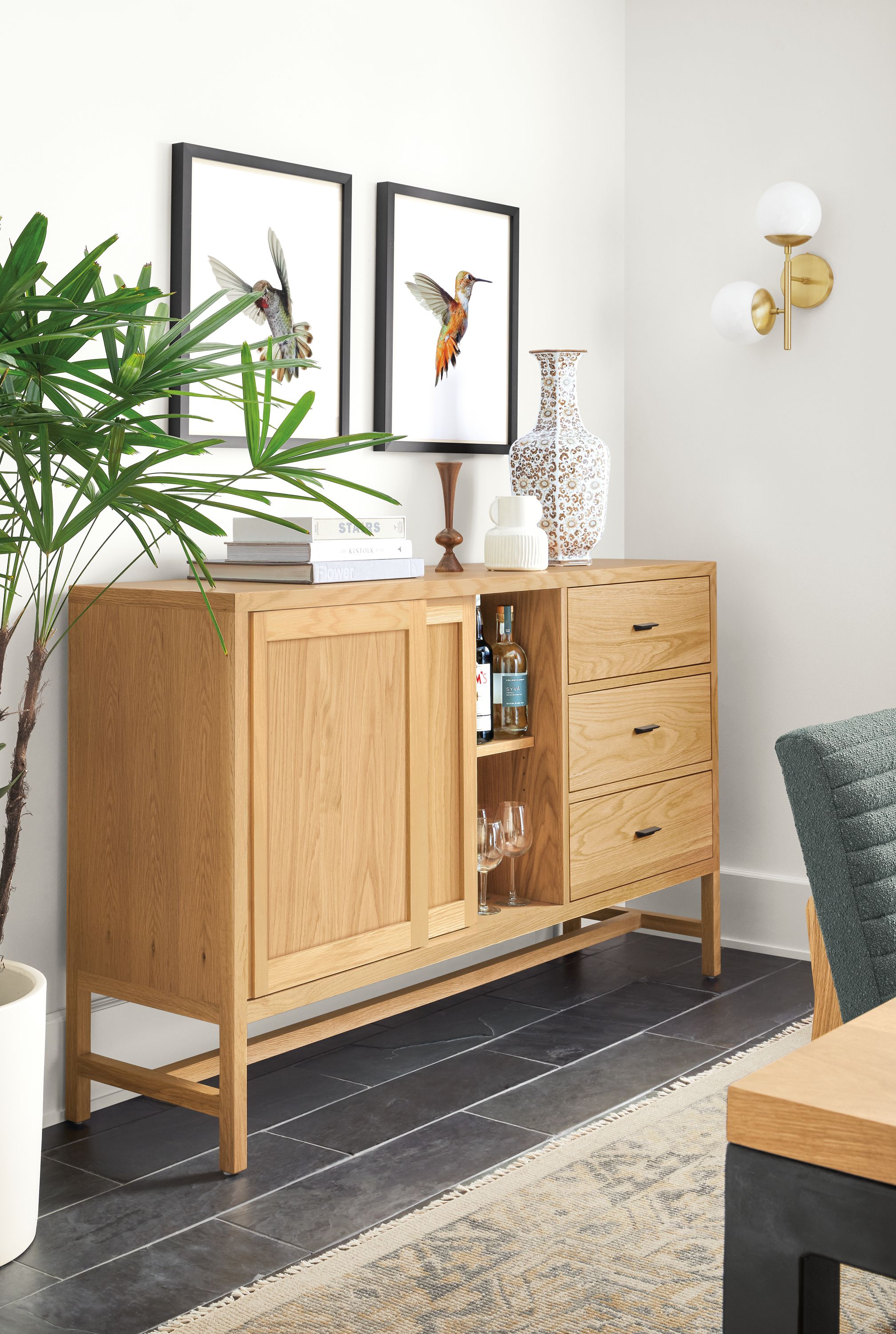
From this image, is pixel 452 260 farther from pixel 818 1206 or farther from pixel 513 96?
pixel 818 1206

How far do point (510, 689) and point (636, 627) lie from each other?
377 millimetres

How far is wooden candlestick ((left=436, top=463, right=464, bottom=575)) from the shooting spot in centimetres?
298

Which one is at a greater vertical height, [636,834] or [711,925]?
[636,834]

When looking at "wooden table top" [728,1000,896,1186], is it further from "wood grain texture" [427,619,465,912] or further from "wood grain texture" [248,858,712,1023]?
"wood grain texture" [427,619,465,912]

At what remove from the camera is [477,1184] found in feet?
7.44

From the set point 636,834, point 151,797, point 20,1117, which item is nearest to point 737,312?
point 636,834

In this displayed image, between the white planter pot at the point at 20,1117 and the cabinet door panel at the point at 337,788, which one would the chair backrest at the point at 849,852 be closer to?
the cabinet door panel at the point at 337,788

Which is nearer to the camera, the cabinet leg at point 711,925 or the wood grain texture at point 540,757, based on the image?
the wood grain texture at point 540,757

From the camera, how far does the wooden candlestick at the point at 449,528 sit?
2.98 m

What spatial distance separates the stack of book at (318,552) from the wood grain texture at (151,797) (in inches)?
9.1

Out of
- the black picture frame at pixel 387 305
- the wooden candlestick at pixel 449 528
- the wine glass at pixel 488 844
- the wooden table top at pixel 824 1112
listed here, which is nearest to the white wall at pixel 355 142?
the black picture frame at pixel 387 305

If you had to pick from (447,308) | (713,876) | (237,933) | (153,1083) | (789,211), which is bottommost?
(153,1083)

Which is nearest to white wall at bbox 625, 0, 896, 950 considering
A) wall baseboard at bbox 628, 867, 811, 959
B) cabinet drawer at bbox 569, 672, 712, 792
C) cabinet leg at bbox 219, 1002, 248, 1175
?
wall baseboard at bbox 628, 867, 811, 959

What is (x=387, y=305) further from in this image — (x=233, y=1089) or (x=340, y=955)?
(x=233, y=1089)
